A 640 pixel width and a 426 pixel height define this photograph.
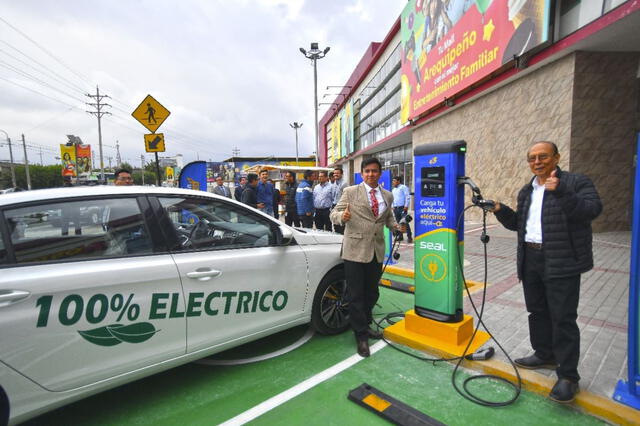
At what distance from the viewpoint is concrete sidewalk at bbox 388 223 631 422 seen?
269 cm

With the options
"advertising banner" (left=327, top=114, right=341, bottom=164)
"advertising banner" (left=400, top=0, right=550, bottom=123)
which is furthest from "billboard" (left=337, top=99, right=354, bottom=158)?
"advertising banner" (left=400, top=0, right=550, bottom=123)

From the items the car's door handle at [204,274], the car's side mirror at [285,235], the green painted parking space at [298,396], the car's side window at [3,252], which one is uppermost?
the car's side window at [3,252]

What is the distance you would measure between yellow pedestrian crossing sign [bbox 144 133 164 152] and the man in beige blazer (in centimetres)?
554

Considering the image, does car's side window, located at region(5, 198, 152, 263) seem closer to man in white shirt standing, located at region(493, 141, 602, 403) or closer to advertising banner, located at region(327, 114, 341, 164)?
man in white shirt standing, located at region(493, 141, 602, 403)

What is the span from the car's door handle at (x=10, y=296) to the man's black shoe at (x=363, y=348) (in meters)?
2.52

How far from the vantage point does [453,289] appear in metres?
3.10

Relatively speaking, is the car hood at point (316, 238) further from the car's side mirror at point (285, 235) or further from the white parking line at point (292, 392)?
the white parking line at point (292, 392)

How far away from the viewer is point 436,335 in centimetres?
323

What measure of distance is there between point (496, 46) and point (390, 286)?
8.16m

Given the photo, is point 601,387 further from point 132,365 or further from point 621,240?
point 621,240

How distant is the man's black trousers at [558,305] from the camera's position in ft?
7.64

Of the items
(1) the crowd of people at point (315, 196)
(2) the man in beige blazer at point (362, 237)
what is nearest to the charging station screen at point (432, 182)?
(2) the man in beige blazer at point (362, 237)

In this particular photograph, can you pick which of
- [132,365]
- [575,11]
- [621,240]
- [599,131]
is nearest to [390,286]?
[132,365]

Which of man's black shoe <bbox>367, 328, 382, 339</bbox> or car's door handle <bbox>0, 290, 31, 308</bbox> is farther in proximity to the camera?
man's black shoe <bbox>367, 328, 382, 339</bbox>
